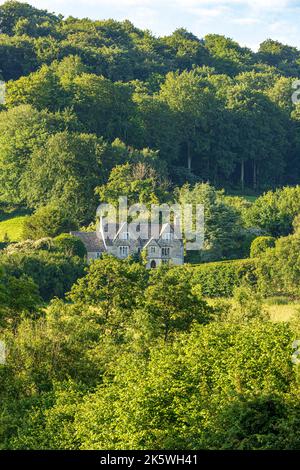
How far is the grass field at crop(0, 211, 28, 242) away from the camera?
75.2 m

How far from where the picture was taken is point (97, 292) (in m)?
41.8

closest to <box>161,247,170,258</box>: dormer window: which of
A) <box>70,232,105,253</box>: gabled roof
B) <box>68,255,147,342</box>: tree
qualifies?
<box>70,232,105,253</box>: gabled roof

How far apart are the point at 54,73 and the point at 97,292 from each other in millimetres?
64550

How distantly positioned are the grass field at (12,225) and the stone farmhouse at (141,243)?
5.30 m

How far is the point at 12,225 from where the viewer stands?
260ft

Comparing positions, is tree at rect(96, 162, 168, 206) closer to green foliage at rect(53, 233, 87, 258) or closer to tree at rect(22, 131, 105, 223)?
tree at rect(22, 131, 105, 223)

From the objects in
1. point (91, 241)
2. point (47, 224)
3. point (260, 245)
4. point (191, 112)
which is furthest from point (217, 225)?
point (191, 112)

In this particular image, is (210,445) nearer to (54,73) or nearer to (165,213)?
(165,213)

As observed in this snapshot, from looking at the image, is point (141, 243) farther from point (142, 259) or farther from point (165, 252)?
point (142, 259)

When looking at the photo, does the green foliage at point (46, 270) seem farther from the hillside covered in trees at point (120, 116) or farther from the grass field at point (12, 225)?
the hillside covered in trees at point (120, 116)

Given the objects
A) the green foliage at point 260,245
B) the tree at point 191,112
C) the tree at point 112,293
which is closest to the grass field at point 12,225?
the green foliage at point 260,245

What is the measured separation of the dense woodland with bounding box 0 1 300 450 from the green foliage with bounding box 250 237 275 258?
0.75 feet

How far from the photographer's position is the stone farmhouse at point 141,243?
231 feet
